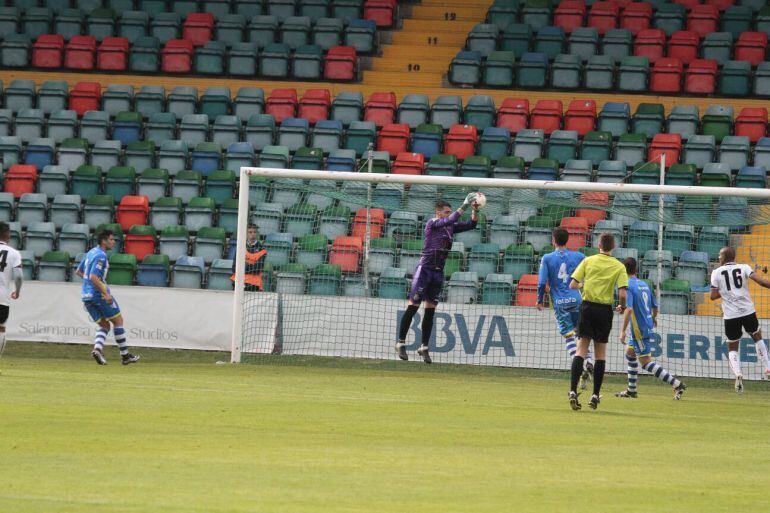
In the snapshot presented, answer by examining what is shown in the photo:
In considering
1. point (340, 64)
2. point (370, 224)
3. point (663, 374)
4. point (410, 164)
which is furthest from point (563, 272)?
point (340, 64)

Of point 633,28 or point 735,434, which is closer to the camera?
point 735,434

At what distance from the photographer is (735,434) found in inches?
467

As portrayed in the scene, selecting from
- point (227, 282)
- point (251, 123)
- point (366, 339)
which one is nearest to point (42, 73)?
point (251, 123)

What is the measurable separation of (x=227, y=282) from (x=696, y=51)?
11.8 m

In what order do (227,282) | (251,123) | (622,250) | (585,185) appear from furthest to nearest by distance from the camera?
(251,123), (227,282), (622,250), (585,185)

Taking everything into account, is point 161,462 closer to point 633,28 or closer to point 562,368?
point 562,368

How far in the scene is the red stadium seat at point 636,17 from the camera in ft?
91.0

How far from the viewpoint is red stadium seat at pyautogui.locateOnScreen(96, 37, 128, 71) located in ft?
91.9

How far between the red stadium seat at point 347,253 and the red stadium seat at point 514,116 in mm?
6035

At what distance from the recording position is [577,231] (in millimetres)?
20484

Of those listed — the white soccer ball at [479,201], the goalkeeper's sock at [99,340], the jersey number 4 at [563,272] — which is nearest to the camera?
the white soccer ball at [479,201]

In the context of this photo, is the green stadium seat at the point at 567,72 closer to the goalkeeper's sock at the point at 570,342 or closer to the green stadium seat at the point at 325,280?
the green stadium seat at the point at 325,280

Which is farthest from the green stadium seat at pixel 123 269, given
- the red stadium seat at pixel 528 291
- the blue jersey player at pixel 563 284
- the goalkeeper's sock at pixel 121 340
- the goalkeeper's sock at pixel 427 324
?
the blue jersey player at pixel 563 284

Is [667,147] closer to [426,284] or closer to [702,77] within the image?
[702,77]
